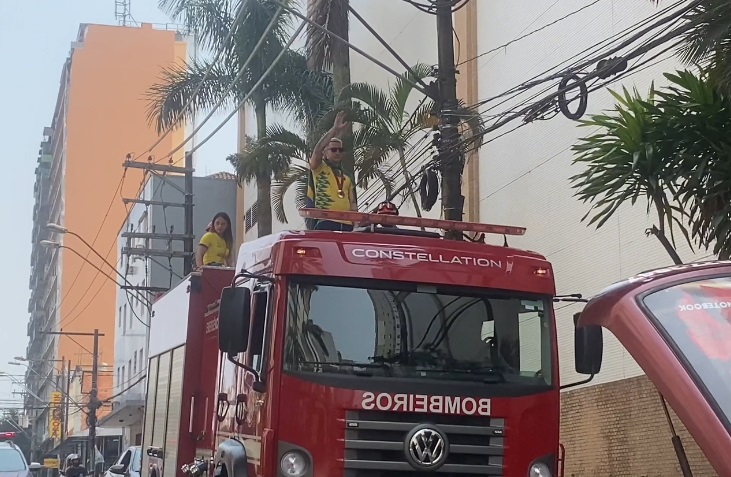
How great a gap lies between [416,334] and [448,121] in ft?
20.9

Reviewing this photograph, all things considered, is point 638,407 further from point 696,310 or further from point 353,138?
point 696,310

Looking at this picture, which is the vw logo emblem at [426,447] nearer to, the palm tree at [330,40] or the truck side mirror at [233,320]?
the truck side mirror at [233,320]

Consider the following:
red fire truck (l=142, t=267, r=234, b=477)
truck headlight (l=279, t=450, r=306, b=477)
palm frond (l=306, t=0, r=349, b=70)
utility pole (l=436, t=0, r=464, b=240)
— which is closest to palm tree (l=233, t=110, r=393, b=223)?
palm frond (l=306, t=0, r=349, b=70)

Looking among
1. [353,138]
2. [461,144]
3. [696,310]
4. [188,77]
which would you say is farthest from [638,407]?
[188,77]

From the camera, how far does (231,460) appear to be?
27.2 ft

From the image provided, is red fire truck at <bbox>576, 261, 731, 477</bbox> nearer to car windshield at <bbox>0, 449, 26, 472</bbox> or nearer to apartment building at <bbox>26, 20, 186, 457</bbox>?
car windshield at <bbox>0, 449, 26, 472</bbox>

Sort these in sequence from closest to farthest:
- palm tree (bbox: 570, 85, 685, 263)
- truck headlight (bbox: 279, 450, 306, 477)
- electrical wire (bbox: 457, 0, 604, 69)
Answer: truck headlight (bbox: 279, 450, 306, 477), palm tree (bbox: 570, 85, 685, 263), electrical wire (bbox: 457, 0, 604, 69)

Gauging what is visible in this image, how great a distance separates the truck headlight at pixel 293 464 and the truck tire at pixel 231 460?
1.81ft

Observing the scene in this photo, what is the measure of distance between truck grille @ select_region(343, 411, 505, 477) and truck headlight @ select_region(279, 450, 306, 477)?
29 cm

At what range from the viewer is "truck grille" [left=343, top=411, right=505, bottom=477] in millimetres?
7742

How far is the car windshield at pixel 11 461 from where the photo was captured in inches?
728

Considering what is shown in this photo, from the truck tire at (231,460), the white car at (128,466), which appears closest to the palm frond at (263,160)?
the white car at (128,466)

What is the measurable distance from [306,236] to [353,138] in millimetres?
11330

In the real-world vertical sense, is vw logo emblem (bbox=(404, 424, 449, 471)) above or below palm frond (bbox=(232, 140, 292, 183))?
below
